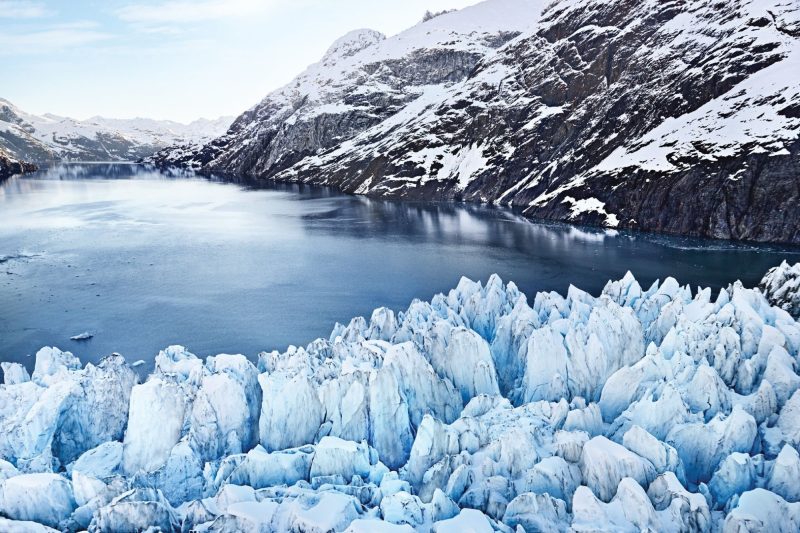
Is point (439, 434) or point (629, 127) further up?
point (629, 127)

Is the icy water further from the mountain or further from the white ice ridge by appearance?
the white ice ridge

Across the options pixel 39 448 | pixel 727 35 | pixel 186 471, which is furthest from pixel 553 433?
pixel 727 35

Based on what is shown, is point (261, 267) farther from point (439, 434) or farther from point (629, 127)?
point (629, 127)

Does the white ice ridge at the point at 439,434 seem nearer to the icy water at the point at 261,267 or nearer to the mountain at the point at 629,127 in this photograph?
the icy water at the point at 261,267

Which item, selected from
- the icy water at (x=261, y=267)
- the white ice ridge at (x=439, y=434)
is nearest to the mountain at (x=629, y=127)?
the icy water at (x=261, y=267)

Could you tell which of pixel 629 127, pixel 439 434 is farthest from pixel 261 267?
pixel 629 127

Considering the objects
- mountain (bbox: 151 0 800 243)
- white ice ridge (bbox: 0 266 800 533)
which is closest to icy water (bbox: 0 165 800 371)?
mountain (bbox: 151 0 800 243)
